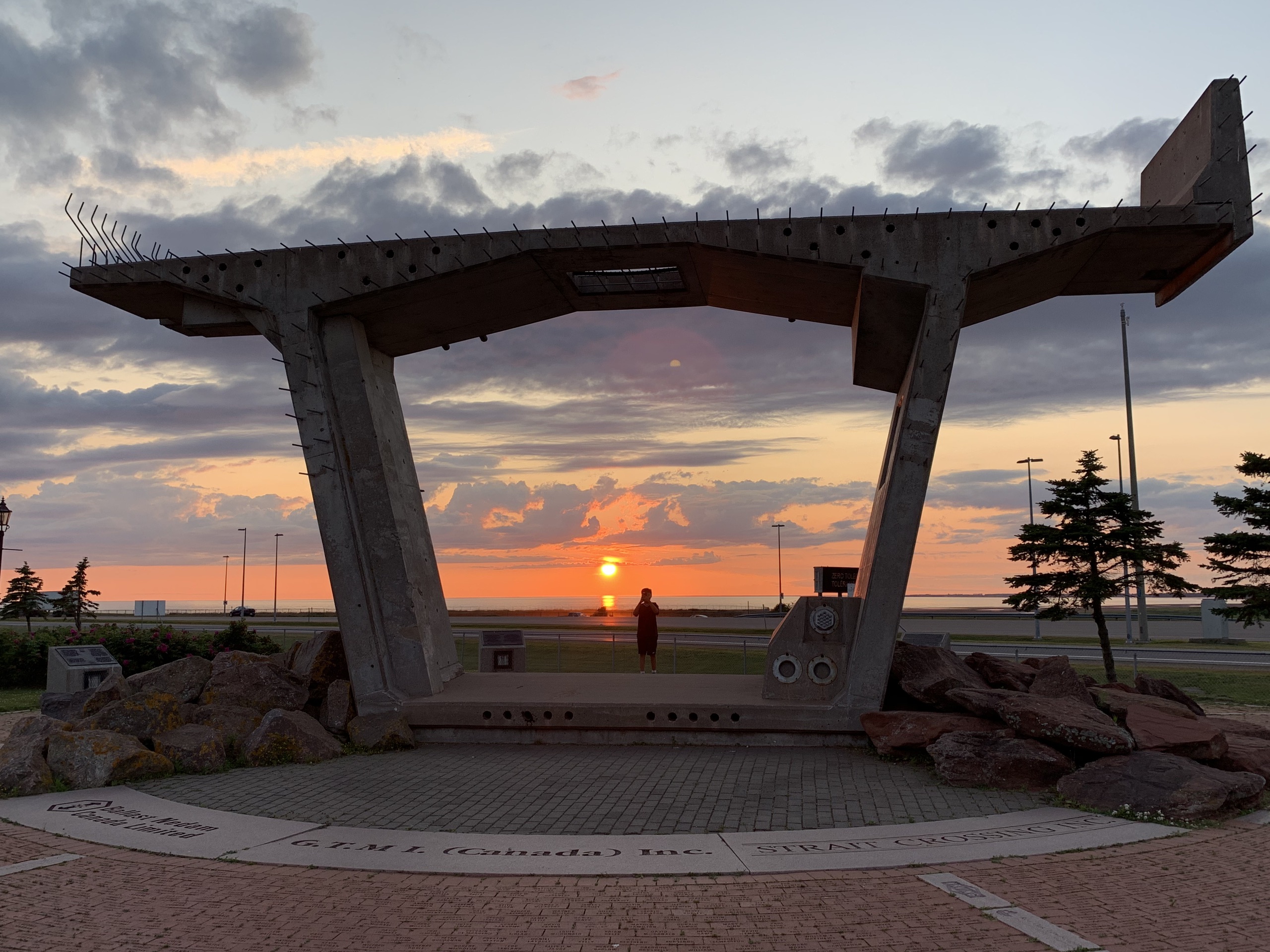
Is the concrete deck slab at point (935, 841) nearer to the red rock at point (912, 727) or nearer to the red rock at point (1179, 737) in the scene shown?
the red rock at point (1179, 737)

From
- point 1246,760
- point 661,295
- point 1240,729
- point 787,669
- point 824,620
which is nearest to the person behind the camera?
point 1246,760

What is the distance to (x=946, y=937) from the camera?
21.0ft

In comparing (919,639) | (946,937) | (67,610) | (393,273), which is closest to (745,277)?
(393,273)

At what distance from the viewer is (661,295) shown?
56.0 feet

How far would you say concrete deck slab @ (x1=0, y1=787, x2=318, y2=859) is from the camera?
29.6 ft

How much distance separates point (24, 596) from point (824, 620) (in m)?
38.1

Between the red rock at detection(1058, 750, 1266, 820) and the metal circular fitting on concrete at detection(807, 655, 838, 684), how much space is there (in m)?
4.25

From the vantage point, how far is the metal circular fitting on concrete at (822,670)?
574 inches

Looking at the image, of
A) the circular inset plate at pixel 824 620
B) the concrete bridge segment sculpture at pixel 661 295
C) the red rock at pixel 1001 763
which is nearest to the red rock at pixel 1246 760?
the red rock at pixel 1001 763

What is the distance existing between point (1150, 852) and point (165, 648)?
21.5m

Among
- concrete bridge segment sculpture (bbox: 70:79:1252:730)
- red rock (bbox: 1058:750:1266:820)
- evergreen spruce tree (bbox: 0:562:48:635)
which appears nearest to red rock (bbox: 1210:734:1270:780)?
red rock (bbox: 1058:750:1266:820)

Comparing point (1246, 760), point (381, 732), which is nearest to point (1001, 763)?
point (1246, 760)

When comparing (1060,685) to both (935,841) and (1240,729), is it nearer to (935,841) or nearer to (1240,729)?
(1240,729)

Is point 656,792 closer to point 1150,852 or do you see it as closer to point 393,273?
point 1150,852
